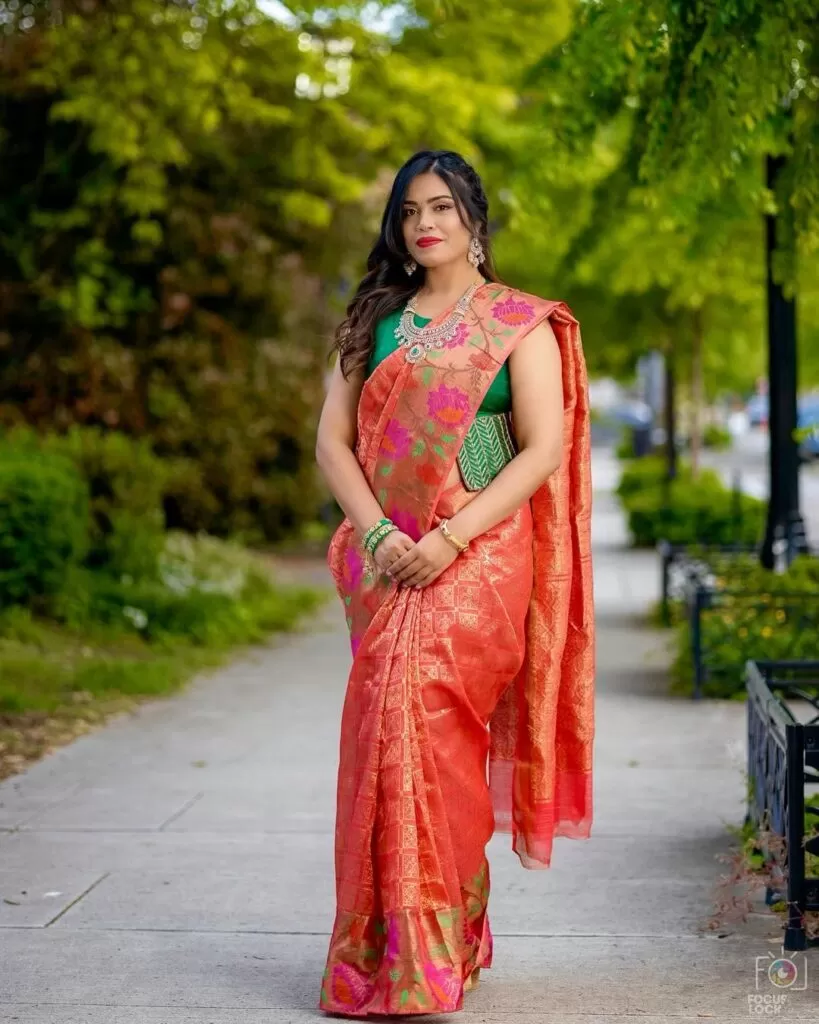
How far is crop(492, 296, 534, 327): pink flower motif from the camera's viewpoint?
4367mm

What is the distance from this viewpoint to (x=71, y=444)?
13414mm

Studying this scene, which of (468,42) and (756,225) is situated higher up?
(468,42)

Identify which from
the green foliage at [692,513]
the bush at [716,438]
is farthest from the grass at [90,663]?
the bush at [716,438]

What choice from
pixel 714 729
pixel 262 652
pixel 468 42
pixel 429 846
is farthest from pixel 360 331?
pixel 468 42

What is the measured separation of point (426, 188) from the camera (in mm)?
4355

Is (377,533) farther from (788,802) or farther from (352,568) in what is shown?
(788,802)

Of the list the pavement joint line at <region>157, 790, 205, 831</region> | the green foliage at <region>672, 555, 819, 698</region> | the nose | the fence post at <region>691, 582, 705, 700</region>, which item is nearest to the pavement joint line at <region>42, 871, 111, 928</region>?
the pavement joint line at <region>157, 790, 205, 831</region>

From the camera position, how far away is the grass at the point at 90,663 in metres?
8.73

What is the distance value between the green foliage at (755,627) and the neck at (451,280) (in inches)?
194

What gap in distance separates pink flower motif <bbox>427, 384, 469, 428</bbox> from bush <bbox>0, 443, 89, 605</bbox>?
6.99m

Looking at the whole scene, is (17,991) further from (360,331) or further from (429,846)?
(360,331)

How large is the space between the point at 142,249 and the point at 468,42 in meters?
3.43

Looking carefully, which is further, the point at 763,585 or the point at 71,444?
the point at 71,444

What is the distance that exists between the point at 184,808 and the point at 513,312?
129 inches
